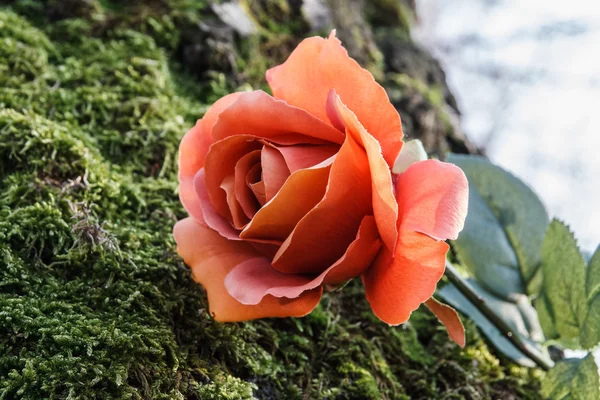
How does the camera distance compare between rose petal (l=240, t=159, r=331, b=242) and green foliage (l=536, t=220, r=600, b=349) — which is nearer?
rose petal (l=240, t=159, r=331, b=242)

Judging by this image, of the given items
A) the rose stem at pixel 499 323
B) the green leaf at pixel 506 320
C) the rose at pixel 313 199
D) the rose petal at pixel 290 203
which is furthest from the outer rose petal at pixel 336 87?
the green leaf at pixel 506 320

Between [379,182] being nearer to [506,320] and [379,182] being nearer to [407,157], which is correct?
[407,157]

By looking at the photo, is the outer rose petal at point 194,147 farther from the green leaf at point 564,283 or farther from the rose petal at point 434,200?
the green leaf at point 564,283

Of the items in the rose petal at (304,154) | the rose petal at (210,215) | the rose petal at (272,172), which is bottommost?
the rose petal at (210,215)

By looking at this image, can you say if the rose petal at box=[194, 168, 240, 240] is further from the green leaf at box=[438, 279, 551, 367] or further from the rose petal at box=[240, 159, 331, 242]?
the green leaf at box=[438, 279, 551, 367]

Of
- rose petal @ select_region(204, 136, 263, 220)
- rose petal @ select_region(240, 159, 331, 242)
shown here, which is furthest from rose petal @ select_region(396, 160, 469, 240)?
rose petal @ select_region(204, 136, 263, 220)

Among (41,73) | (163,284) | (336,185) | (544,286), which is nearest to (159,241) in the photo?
(163,284)
